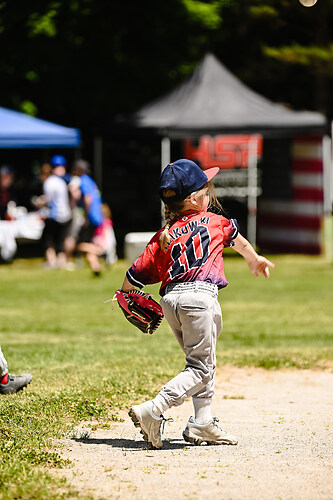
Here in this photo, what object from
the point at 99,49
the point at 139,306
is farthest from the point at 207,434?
the point at 99,49

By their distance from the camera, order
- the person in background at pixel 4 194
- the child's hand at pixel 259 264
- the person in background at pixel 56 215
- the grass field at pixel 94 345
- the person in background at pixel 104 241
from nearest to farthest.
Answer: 1. the grass field at pixel 94 345
2. the child's hand at pixel 259 264
3. the person in background at pixel 104 241
4. the person in background at pixel 56 215
5. the person in background at pixel 4 194

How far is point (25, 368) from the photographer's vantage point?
7.94 metres

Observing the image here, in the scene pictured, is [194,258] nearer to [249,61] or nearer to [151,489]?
[151,489]

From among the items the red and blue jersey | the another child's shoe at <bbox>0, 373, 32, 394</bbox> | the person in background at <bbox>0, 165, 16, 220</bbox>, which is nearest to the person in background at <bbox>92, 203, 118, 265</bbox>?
the person in background at <bbox>0, 165, 16, 220</bbox>

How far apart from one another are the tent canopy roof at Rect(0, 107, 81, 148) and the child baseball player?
12505 millimetres

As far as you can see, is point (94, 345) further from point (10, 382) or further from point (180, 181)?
point (180, 181)

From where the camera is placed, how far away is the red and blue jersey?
536 centimetres

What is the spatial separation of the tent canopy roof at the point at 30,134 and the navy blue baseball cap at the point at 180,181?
12503mm

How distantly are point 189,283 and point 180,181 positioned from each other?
587 millimetres

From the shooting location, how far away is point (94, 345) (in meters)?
9.55

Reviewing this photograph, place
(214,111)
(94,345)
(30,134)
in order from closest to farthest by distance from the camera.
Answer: (94,345) → (30,134) → (214,111)

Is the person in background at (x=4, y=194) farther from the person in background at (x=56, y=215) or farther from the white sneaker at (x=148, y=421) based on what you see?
the white sneaker at (x=148, y=421)

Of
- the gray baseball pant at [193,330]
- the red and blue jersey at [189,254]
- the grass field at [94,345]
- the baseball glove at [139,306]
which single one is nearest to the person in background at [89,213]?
the grass field at [94,345]

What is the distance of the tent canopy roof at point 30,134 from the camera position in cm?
1759
